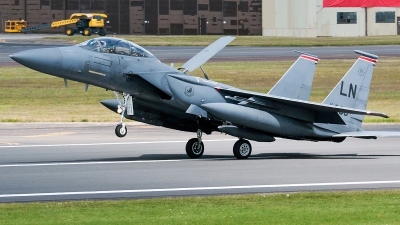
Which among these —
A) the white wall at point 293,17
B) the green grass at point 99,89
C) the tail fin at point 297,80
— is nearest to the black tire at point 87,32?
the white wall at point 293,17

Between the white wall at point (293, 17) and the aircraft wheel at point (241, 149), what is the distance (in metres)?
68.4

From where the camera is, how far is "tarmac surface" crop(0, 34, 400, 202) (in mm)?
15867

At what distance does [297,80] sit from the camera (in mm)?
21531

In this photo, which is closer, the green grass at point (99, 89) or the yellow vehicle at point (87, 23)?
the green grass at point (99, 89)

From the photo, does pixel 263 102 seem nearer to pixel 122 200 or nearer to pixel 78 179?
pixel 78 179

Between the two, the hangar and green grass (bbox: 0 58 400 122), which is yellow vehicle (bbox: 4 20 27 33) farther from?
green grass (bbox: 0 58 400 122)

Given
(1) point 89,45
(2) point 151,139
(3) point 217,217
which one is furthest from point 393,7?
(3) point 217,217

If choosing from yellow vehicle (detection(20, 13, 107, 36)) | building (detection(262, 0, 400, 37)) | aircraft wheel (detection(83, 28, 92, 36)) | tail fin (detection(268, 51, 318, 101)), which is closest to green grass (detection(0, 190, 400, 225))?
tail fin (detection(268, 51, 318, 101))

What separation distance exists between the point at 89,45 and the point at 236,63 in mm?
35275

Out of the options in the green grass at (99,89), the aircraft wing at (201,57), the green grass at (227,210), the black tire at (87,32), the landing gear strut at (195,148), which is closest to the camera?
the green grass at (227,210)

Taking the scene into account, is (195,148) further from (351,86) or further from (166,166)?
(351,86)

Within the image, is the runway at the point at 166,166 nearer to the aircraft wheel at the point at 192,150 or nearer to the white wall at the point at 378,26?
the aircraft wheel at the point at 192,150

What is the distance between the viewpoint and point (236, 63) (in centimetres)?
5466

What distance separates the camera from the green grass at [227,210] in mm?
12328
